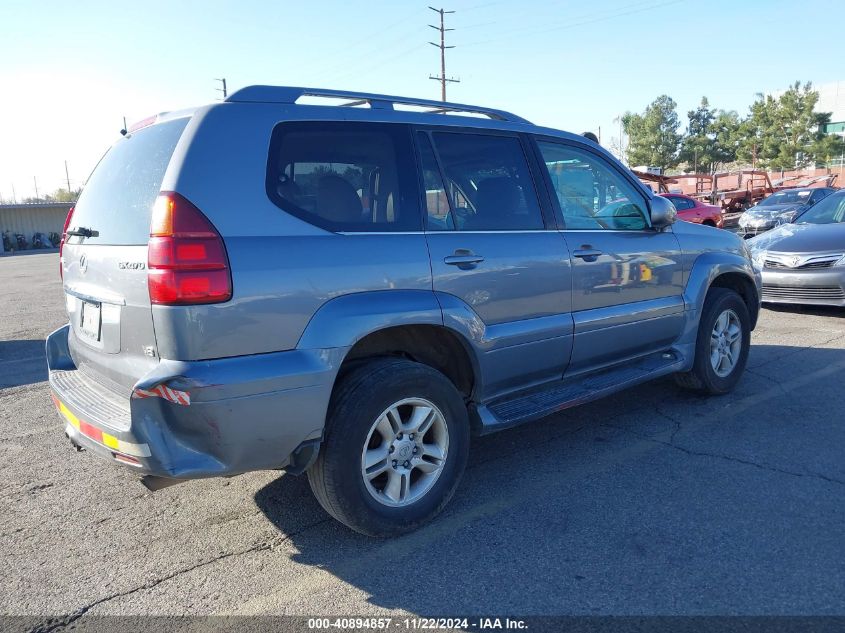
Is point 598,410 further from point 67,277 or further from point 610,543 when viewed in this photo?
point 67,277

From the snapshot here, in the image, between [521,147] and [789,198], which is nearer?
[521,147]

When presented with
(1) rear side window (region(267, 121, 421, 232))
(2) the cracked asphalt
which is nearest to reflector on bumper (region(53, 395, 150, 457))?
(2) the cracked asphalt

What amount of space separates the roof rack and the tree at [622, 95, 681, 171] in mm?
69397

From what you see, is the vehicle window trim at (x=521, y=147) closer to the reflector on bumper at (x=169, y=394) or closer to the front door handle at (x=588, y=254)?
the front door handle at (x=588, y=254)

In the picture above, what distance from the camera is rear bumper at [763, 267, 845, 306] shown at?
7777 millimetres

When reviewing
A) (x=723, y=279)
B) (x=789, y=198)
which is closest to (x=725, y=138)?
(x=789, y=198)

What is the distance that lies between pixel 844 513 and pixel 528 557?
1653 millimetres

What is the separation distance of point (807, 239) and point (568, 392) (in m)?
6.18

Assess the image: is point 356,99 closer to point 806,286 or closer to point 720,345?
point 720,345

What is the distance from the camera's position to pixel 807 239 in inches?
326

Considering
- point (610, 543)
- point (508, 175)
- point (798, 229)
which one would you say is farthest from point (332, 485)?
point (798, 229)

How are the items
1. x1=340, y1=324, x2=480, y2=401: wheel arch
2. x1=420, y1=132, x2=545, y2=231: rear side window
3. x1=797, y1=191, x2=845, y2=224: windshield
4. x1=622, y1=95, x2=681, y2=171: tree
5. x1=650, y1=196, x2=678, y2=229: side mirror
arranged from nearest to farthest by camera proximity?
1. x1=340, y1=324, x2=480, y2=401: wheel arch
2. x1=420, y1=132, x2=545, y2=231: rear side window
3. x1=650, y1=196, x2=678, y2=229: side mirror
4. x1=797, y1=191, x2=845, y2=224: windshield
5. x1=622, y1=95, x2=681, y2=171: tree

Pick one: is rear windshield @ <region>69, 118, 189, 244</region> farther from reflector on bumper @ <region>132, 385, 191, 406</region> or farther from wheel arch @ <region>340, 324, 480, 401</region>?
wheel arch @ <region>340, 324, 480, 401</region>

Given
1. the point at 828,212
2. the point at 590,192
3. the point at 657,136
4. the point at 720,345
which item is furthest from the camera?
the point at 657,136
